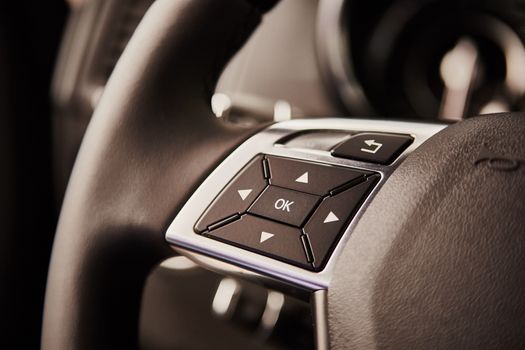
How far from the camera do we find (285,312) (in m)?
0.89

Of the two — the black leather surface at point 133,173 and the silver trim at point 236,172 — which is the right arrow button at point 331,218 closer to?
the silver trim at point 236,172

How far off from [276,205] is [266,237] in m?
0.03

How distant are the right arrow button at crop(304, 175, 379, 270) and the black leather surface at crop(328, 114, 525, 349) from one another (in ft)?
0.07

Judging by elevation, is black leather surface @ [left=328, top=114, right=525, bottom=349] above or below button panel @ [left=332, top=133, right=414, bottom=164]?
below

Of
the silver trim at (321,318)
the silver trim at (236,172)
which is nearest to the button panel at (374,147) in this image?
the silver trim at (236,172)

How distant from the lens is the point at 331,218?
435mm

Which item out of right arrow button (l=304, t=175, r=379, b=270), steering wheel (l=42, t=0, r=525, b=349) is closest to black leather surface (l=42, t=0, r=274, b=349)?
steering wheel (l=42, t=0, r=525, b=349)

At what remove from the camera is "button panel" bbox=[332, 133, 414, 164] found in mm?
454

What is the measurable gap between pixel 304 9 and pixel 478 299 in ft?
2.25

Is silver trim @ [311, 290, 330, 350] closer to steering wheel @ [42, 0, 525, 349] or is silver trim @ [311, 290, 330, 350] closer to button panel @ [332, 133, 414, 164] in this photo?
steering wheel @ [42, 0, 525, 349]

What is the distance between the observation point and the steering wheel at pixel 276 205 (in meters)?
0.36

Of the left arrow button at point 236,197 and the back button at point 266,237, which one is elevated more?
the left arrow button at point 236,197

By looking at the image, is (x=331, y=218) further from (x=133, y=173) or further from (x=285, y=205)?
(x=133, y=173)

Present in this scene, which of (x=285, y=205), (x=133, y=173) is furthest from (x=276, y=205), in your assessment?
(x=133, y=173)
